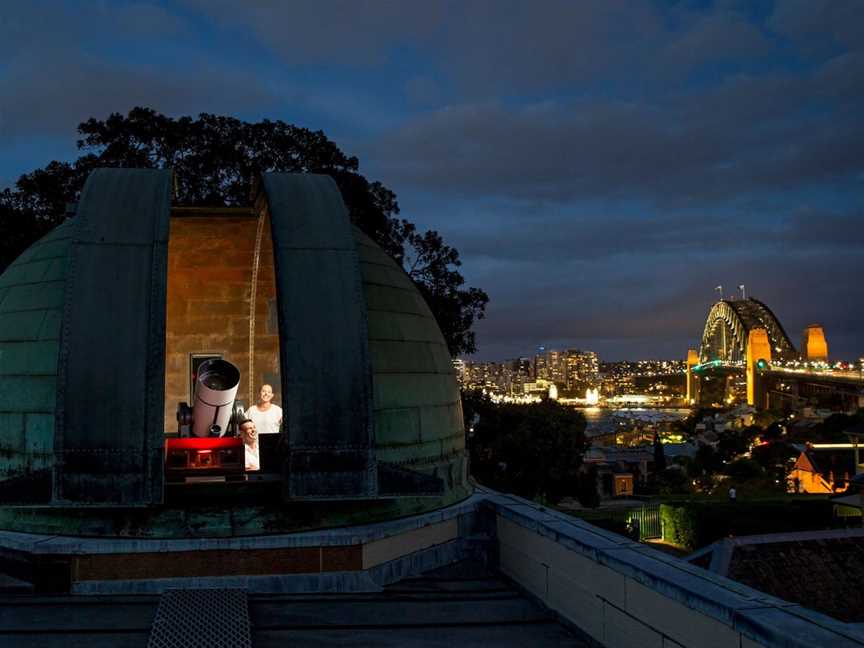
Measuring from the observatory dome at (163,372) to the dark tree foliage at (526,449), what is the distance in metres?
27.8

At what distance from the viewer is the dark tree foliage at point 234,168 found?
1171 inches

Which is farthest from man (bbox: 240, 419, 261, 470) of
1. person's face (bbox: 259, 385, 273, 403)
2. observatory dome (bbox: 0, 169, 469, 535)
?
person's face (bbox: 259, 385, 273, 403)

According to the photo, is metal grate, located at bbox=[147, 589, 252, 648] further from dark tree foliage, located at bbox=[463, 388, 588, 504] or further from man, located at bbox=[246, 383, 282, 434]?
dark tree foliage, located at bbox=[463, 388, 588, 504]

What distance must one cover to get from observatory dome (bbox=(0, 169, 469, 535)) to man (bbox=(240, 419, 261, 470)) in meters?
0.49

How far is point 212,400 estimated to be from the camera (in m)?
10.7

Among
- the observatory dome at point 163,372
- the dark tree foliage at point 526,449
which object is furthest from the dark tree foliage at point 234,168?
the observatory dome at point 163,372

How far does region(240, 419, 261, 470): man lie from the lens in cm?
1175

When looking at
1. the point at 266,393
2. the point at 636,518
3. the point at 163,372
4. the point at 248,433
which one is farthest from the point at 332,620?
the point at 636,518

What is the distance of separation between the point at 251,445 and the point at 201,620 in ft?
13.7

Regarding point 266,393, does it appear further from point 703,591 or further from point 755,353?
point 755,353

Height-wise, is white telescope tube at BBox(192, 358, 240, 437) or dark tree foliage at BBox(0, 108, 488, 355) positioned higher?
dark tree foliage at BBox(0, 108, 488, 355)

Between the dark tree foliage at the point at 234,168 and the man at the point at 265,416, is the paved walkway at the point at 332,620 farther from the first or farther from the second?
the dark tree foliage at the point at 234,168

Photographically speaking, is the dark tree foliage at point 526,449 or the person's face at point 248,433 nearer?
the person's face at point 248,433

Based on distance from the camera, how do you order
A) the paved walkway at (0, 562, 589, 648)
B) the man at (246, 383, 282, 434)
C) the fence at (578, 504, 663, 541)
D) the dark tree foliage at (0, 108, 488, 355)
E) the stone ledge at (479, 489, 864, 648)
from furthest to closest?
the fence at (578, 504, 663, 541) < the dark tree foliage at (0, 108, 488, 355) < the man at (246, 383, 282, 434) < the paved walkway at (0, 562, 589, 648) < the stone ledge at (479, 489, 864, 648)
